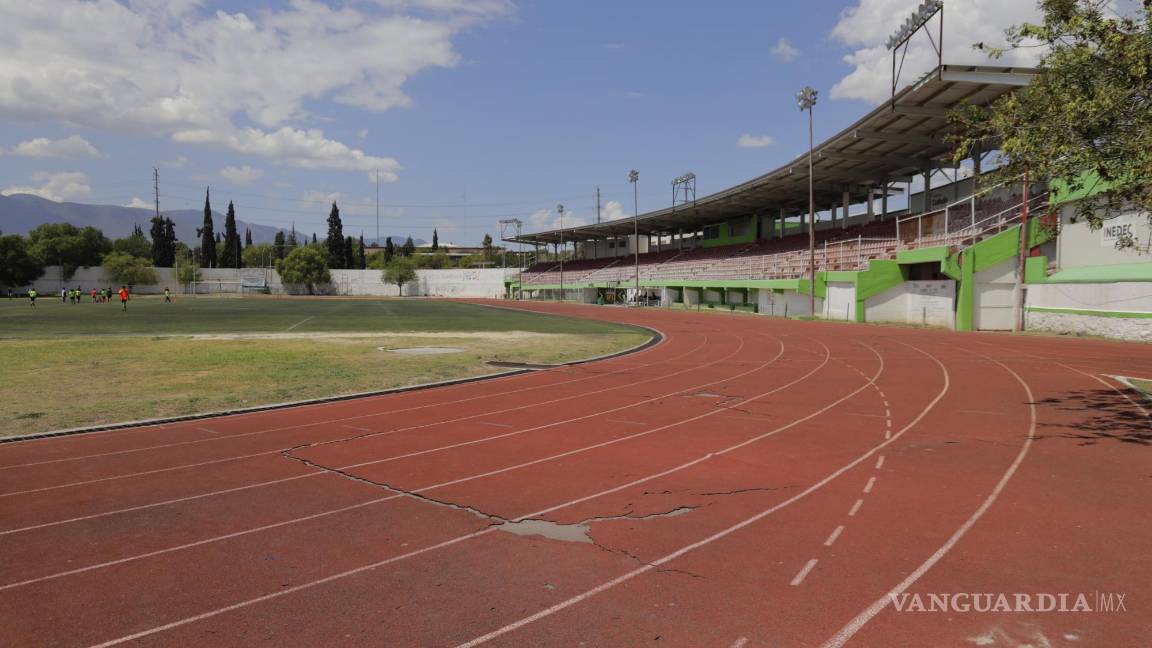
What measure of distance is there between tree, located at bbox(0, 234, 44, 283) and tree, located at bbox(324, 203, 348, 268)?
42.6m

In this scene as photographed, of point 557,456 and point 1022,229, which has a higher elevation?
point 1022,229

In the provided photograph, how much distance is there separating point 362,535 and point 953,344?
22.4 m

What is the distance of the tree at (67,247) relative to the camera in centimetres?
9725

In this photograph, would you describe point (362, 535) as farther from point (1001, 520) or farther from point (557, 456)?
point (1001, 520)

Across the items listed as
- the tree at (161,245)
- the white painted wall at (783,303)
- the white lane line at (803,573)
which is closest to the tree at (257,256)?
the tree at (161,245)

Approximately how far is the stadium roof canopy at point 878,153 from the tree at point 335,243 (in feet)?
243

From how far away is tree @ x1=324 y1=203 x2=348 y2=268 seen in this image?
120750 millimetres

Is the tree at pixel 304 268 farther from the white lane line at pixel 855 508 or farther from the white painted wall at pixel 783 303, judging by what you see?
the white lane line at pixel 855 508

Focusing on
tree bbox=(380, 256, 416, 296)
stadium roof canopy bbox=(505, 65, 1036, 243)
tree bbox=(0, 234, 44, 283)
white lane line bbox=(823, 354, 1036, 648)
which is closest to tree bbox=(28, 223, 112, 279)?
tree bbox=(0, 234, 44, 283)

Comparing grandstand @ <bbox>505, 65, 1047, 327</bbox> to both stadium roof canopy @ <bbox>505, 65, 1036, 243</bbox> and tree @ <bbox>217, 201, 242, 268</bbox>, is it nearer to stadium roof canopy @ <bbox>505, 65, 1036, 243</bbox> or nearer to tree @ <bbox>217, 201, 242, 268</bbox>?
stadium roof canopy @ <bbox>505, 65, 1036, 243</bbox>

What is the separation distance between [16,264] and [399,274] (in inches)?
2065

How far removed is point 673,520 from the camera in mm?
6133

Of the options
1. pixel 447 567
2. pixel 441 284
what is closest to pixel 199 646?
pixel 447 567

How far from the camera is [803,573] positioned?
16.3 feet
